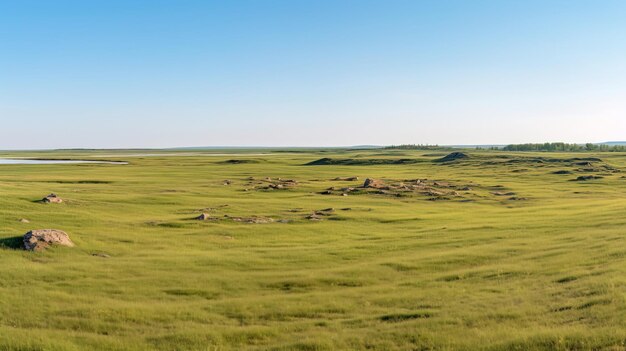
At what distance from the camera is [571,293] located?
20.0 metres

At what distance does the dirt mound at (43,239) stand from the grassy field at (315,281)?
0.67 metres

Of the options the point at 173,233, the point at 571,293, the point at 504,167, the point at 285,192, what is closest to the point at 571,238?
the point at 571,293

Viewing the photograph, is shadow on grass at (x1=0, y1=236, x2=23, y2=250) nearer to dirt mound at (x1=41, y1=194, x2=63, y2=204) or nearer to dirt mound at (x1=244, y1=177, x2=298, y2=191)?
dirt mound at (x1=41, y1=194, x2=63, y2=204)

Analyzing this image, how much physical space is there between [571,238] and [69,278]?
30.7m

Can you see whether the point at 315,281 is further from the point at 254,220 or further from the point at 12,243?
the point at 254,220

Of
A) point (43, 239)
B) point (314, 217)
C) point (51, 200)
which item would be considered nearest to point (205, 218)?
point (314, 217)

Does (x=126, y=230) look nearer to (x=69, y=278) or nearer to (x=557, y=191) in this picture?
(x=69, y=278)

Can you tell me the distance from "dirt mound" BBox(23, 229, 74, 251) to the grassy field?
0.67 meters

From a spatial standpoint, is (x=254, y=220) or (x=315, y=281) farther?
(x=254, y=220)

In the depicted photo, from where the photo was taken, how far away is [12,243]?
30891mm

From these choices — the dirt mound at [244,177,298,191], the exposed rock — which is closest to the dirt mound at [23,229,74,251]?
the exposed rock

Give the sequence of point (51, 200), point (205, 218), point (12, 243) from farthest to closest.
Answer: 1. point (51, 200)
2. point (205, 218)
3. point (12, 243)

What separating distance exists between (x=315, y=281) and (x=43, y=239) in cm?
1847

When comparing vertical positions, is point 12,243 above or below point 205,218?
above
